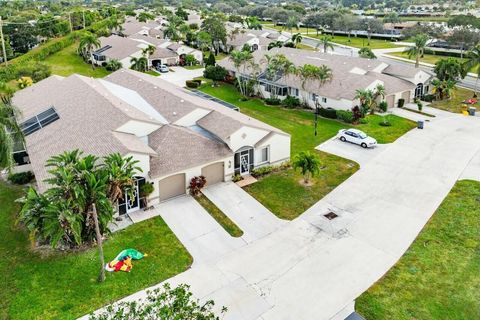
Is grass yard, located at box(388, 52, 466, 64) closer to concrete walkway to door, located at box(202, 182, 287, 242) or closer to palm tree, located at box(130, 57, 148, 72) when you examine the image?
palm tree, located at box(130, 57, 148, 72)

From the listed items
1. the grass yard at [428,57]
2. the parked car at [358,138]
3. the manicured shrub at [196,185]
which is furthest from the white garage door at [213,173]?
the grass yard at [428,57]

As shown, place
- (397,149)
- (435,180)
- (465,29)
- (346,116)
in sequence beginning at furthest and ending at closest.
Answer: (465,29), (346,116), (397,149), (435,180)

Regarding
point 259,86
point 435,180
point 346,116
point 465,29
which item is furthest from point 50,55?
point 465,29

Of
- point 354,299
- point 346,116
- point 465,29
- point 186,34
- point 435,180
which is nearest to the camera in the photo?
point 354,299

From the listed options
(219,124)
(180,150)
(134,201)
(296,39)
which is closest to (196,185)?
(180,150)

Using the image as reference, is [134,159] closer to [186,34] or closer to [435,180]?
[435,180]
